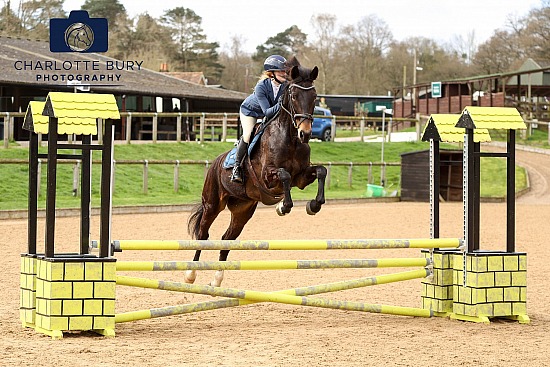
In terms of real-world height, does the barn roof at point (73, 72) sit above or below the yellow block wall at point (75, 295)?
above

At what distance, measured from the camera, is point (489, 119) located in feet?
30.1

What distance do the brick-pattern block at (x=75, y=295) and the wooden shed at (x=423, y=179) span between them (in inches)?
777

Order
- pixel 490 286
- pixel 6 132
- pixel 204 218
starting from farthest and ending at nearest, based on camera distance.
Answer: pixel 6 132 → pixel 204 218 → pixel 490 286

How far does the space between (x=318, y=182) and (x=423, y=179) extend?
1813 centimetres

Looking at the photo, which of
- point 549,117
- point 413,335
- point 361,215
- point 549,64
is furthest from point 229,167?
point 549,64

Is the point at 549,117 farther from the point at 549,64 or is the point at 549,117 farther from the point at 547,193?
the point at 549,64

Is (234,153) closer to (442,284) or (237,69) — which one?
(442,284)

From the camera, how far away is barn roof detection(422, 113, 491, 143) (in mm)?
9383

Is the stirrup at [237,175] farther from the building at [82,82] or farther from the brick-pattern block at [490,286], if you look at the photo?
the building at [82,82]

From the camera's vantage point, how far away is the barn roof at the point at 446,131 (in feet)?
30.8

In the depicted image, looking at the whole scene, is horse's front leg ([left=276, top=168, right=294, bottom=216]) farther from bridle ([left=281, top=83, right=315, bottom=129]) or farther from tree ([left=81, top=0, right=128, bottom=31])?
tree ([left=81, top=0, right=128, bottom=31])

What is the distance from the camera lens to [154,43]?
264 feet

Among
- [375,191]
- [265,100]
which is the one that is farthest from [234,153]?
[375,191]

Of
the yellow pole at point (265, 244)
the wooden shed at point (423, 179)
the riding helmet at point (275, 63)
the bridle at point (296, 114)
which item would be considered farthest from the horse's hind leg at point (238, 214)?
the wooden shed at point (423, 179)
